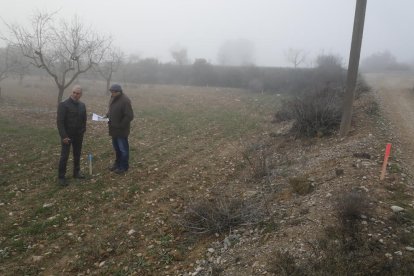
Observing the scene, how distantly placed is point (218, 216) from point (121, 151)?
10.4ft

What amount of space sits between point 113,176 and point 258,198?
3214 mm

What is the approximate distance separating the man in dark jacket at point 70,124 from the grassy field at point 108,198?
1.74 feet

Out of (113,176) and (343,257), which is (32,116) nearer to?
(113,176)

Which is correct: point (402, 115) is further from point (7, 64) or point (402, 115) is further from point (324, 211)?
point (7, 64)

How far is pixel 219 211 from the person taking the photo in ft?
16.3

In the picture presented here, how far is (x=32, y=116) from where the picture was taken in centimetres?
1408

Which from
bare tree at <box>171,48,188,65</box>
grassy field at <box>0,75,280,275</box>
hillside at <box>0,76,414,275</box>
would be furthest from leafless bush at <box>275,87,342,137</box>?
A: bare tree at <box>171,48,188,65</box>

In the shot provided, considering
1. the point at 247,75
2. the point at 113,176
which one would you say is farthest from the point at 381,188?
the point at 247,75

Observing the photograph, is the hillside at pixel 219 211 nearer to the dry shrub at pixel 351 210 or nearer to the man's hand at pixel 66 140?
the dry shrub at pixel 351 210

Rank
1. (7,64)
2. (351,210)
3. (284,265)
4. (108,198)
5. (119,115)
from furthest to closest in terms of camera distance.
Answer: (7,64) → (119,115) → (108,198) → (351,210) → (284,265)

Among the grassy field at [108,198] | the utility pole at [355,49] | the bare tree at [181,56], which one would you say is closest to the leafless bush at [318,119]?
the utility pole at [355,49]

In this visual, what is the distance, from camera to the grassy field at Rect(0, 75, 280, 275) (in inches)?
172

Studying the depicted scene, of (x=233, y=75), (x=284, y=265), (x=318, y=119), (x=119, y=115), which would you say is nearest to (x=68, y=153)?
(x=119, y=115)

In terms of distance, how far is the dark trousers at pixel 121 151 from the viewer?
712cm
